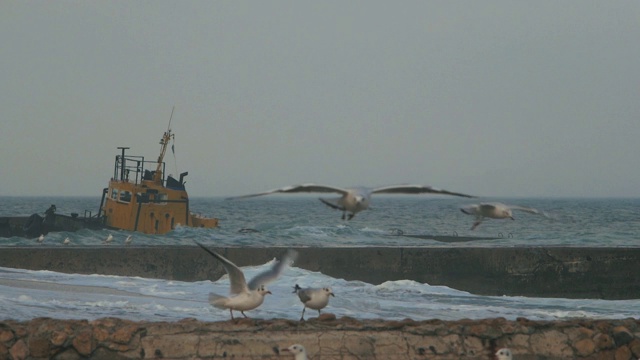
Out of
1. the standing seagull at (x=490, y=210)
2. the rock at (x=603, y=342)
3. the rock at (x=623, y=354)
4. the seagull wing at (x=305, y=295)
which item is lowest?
the rock at (x=623, y=354)

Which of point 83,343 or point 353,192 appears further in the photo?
point 83,343

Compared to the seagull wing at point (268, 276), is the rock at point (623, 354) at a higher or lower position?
lower

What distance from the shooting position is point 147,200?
29453 millimetres

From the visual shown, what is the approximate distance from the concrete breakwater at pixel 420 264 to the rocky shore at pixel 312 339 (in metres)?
7.94

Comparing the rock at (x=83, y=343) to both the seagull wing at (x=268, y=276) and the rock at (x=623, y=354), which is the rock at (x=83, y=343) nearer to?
the seagull wing at (x=268, y=276)

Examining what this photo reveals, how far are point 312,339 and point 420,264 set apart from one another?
877cm

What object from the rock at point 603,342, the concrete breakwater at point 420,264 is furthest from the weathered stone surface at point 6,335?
the concrete breakwater at point 420,264

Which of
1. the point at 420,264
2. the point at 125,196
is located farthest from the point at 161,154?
the point at 420,264

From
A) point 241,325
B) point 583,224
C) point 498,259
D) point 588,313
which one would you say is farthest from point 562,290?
point 583,224

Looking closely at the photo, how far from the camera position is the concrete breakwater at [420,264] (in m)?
16.6

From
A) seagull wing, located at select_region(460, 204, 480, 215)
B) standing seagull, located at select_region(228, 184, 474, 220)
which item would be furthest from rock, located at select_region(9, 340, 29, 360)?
seagull wing, located at select_region(460, 204, 480, 215)

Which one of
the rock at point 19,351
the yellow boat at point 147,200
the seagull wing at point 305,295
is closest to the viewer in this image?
the rock at point 19,351

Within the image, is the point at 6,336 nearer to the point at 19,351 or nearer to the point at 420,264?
the point at 19,351

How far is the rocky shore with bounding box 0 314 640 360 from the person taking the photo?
8.30 meters
